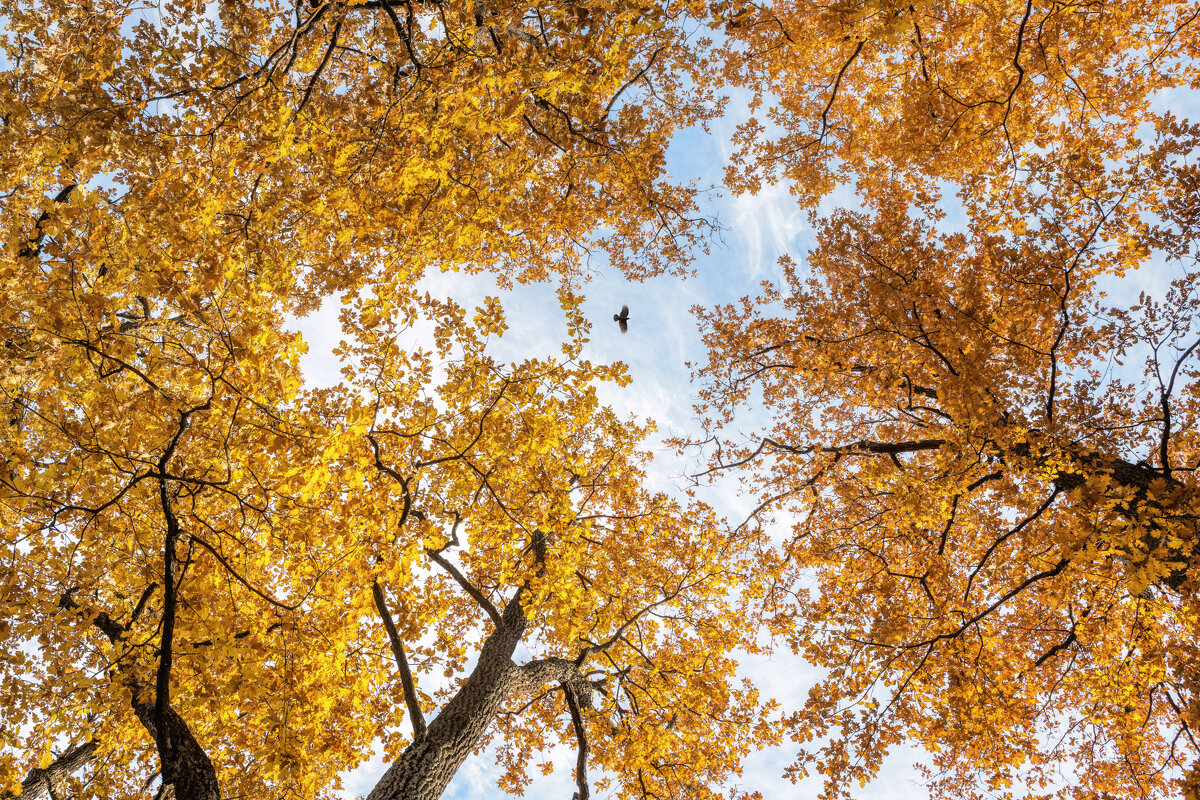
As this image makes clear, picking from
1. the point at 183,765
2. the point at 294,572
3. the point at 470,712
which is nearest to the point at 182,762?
the point at 183,765

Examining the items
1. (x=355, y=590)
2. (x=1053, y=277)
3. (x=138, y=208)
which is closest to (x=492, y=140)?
(x=138, y=208)

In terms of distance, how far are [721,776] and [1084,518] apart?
6756mm

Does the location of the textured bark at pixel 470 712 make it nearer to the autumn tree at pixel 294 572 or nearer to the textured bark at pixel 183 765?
the autumn tree at pixel 294 572

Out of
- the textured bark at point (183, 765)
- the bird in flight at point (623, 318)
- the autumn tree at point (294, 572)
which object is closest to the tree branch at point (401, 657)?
the autumn tree at point (294, 572)

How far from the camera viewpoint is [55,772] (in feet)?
24.2

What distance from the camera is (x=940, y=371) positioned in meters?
6.70

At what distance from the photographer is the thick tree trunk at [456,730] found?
524 centimetres

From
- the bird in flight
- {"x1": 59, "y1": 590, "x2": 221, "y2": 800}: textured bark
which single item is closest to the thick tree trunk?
{"x1": 59, "y1": 590, "x2": 221, "y2": 800}: textured bark

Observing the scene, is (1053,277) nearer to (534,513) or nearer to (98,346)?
(534,513)

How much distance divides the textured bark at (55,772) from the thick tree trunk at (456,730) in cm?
544

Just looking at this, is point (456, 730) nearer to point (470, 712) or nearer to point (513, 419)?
point (470, 712)

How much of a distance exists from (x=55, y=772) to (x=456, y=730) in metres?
6.74

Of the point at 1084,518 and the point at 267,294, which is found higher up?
the point at 1084,518

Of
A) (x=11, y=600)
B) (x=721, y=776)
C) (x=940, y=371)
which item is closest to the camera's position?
(x=11, y=600)
